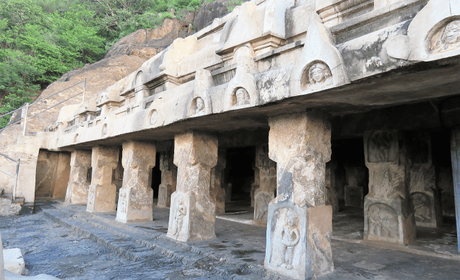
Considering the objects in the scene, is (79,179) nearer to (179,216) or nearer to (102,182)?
(102,182)

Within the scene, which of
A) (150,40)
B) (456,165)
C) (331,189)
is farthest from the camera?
(150,40)

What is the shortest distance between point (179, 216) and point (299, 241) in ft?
7.13

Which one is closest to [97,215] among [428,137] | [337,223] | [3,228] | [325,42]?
[3,228]

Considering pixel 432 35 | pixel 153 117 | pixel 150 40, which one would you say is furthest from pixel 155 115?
pixel 150 40

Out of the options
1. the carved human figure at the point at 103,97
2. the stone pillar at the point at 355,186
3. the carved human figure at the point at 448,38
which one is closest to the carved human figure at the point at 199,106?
the carved human figure at the point at 448,38

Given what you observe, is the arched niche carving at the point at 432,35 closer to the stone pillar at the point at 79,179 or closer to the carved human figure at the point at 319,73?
the carved human figure at the point at 319,73

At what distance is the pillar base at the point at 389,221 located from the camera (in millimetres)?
4426

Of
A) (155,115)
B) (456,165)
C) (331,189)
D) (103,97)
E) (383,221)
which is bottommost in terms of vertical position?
(383,221)

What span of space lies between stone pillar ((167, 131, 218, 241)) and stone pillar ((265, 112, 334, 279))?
5.12 feet

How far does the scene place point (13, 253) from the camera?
3.33m

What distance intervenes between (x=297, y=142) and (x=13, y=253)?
11.4ft

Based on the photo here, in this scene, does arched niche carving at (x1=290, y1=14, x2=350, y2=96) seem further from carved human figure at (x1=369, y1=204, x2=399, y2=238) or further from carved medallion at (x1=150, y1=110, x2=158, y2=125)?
carved human figure at (x1=369, y1=204, x2=399, y2=238)

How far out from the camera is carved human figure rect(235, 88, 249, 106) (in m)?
2.88

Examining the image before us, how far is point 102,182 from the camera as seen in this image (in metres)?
7.45
